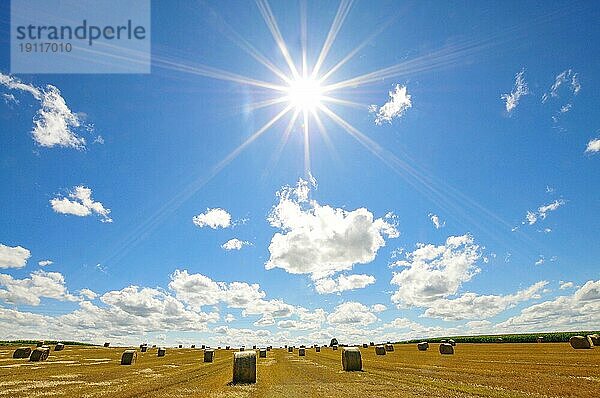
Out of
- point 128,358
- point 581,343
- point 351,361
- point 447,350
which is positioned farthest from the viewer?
point 447,350

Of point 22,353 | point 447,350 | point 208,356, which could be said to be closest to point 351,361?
point 447,350

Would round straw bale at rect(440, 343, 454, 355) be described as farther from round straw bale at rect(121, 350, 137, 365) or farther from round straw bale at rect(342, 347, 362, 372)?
round straw bale at rect(121, 350, 137, 365)

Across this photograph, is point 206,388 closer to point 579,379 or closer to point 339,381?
point 339,381

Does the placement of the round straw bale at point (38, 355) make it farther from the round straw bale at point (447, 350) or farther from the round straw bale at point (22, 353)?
the round straw bale at point (447, 350)

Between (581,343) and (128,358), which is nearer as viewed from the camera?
(128,358)

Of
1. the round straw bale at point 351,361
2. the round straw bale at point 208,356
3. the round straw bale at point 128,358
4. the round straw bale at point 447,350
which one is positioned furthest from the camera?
the round straw bale at point 447,350

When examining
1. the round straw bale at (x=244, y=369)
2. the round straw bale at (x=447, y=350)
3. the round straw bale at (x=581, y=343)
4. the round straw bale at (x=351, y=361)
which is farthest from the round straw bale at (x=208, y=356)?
the round straw bale at (x=581, y=343)

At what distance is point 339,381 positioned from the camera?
23.0 m

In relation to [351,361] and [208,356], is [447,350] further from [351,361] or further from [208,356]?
[208,356]

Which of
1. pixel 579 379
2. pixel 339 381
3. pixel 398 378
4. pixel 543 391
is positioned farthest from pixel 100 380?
pixel 579 379

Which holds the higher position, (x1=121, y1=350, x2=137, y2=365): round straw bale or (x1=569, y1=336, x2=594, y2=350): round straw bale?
(x1=121, y1=350, x2=137, y2=365): round straw bale

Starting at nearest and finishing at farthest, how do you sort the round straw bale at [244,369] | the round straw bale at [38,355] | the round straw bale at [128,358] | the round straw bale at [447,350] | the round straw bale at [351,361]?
the round straw bale at [244,369] → the round straw bale at [351,361] → the round straw bale at [128,358] → the round straw bale at [38,355] → the round straw bale at [447,350]

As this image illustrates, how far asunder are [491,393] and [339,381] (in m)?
8.90

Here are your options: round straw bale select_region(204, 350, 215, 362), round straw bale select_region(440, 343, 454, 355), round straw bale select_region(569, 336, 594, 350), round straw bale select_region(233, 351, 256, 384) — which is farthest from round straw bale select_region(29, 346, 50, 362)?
round straw bale select_region(569, 336, 594, 350)
